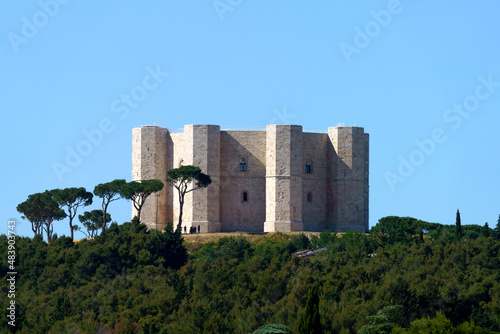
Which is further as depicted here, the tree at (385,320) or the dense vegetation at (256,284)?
the dense vegetation at (256,284)

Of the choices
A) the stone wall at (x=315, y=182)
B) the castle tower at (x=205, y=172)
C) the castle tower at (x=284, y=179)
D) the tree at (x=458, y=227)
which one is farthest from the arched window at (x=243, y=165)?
the tree at (x=458, y=227)

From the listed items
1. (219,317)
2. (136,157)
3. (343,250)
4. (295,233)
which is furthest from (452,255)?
(136,157)

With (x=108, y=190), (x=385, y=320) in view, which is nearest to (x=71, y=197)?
(x=108, y=190)

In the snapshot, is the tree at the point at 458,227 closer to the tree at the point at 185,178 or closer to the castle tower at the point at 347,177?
the castle tower at the point at 347,177

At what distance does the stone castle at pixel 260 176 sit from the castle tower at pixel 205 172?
0.18ft

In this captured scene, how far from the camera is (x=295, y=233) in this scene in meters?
52.3

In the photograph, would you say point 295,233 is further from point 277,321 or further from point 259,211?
point 277,321

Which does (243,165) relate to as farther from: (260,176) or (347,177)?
(347,177)

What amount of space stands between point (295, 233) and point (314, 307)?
22937 millimetres

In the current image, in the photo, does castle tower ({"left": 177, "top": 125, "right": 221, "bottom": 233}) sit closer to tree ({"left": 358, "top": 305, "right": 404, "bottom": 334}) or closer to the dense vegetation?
the dense vegetation

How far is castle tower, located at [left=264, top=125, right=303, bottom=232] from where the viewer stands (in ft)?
176

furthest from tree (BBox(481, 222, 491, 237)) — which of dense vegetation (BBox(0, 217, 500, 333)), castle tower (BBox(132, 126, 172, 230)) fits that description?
castle tower (BBox(132, 126, 172, 230))

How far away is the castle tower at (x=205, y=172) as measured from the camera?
176 feet

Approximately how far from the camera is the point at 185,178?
52.5 meters
